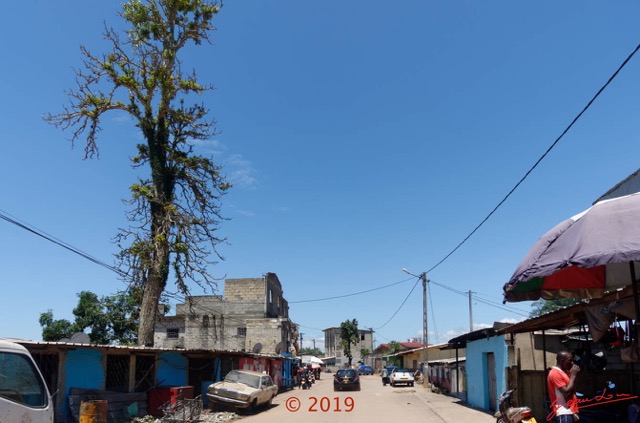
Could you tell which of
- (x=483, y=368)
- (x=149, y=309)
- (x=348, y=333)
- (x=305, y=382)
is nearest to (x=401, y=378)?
(x=305, y=382)

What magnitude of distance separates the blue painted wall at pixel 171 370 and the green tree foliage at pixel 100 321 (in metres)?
22.0

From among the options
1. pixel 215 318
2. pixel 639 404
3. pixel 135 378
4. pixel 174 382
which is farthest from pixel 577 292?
pixel 215 318

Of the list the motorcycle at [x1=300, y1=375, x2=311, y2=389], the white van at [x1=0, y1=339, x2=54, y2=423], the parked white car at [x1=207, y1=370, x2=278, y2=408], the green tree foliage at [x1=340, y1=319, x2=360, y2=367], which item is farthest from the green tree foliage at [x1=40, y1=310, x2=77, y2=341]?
the green tree foliage at [x1=340, y1=319, x2=360, y2=367]

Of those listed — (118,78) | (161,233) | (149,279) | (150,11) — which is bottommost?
(149,279)

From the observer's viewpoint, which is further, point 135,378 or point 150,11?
point 150,11

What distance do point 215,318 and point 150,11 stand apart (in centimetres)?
2928

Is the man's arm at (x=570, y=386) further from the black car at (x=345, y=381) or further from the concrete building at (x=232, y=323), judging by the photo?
the concrete building at (x=232, y=323)

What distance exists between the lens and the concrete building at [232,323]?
153 feet

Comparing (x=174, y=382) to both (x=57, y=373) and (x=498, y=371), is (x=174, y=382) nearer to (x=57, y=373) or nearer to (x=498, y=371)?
(x=57, y=373)

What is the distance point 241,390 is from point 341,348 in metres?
94.8

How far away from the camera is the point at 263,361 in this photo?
34750 mm

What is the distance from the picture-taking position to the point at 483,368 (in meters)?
21.7

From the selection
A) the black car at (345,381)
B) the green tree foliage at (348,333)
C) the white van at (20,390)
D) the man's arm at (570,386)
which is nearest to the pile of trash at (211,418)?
the white van at (20,390)

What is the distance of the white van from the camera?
225 inches
